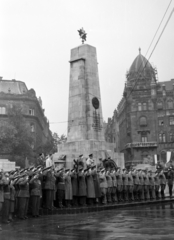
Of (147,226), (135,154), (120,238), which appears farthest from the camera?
(135,154)

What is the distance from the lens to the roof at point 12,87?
186 feet

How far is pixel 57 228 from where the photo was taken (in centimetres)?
766

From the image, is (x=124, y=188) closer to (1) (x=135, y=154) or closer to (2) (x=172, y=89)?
(1) (x=135, y=154)

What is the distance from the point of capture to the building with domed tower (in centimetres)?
5916

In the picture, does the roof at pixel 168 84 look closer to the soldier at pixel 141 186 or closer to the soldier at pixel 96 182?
the soldier at pixel 141 186

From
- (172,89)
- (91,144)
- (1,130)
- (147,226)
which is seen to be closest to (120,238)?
(147,226)

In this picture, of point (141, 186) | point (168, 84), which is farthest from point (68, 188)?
point (168, 84)

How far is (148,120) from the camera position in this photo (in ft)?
198

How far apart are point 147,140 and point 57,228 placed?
53.4 m

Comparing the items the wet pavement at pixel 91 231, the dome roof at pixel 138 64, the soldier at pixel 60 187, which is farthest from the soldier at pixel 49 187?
the dome roof at pixel 138 64

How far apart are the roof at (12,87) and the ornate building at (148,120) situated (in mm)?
19608

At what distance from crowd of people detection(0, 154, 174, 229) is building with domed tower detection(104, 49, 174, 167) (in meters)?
41.5

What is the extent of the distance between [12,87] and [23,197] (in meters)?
49.3

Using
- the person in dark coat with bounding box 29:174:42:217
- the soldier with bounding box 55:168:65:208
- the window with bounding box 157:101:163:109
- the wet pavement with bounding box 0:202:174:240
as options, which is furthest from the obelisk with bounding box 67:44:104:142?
the window with bounding box 157:101:163:109
